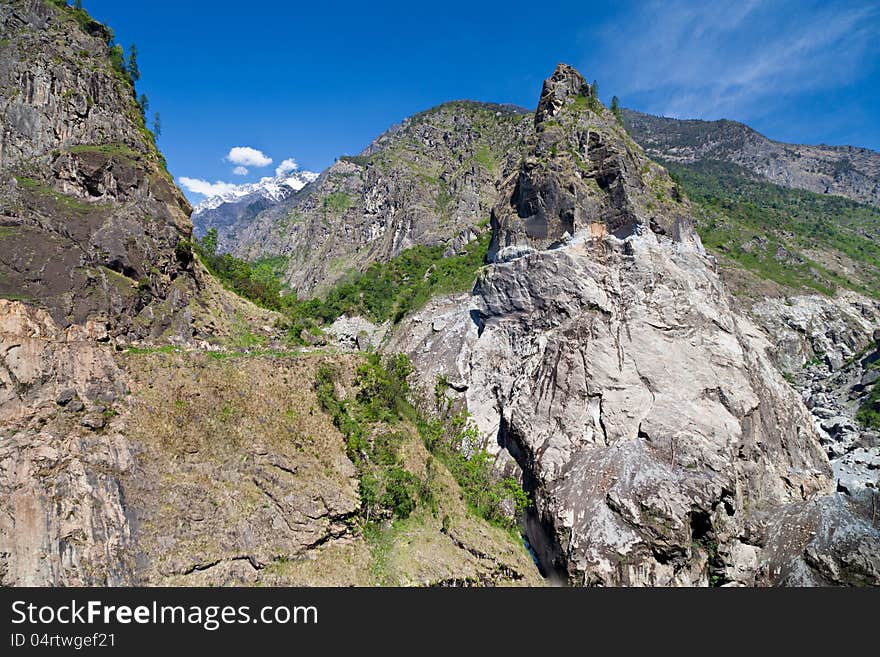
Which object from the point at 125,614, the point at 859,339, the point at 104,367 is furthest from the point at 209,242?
the point at 859,339

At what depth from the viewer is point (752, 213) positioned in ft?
433

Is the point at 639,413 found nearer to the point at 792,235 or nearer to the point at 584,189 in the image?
the point at 584,189

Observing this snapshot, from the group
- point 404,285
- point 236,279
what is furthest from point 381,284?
point 236,279

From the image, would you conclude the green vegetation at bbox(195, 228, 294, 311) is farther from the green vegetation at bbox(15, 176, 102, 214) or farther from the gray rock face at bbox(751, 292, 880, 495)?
the gray rock face at bbox(751, 292, 880, 495)

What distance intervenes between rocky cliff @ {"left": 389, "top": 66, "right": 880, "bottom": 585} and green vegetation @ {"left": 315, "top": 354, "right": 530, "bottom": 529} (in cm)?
265

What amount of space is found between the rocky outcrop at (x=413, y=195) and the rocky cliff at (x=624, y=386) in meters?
47.9

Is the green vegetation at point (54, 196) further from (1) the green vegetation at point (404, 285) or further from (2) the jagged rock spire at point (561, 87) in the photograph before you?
(2) the jagged rock spire at point (561, 87)

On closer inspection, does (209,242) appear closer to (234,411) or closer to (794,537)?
(234,411)

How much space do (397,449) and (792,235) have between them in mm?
140521

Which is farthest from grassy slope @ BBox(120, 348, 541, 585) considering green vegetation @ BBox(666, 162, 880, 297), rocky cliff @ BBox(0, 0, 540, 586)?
green vegetation @ BBox(666, 162, 880, 297)

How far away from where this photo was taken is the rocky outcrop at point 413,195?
11300 centimetres

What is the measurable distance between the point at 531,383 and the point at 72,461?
3706 cm

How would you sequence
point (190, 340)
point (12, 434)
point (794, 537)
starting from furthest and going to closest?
point (794, 537) → point (190, 340) → point (12, 434)

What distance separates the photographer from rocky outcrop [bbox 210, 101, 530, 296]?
113000mm
